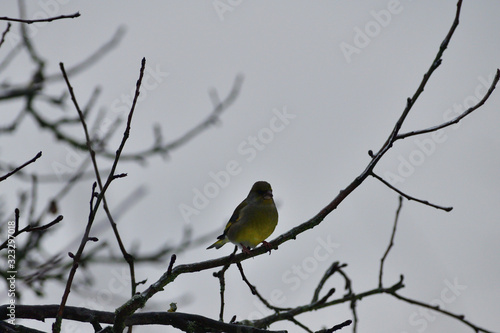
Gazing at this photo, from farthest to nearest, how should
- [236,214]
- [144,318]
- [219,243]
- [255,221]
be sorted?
1. [219,243]
2. [236,214]
3. [255,221]
4. [144,318]

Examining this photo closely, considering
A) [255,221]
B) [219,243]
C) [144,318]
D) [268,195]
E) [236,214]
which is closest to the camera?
[144,318]

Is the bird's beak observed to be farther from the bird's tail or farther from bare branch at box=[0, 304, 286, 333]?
bare branch at box=[0, 304, 286, 333]

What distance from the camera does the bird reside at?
17.1 ft

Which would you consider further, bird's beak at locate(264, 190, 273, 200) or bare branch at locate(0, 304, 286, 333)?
bird's beak at locate(264, 190, 273, 200)

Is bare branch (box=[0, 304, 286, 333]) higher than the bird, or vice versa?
the bird

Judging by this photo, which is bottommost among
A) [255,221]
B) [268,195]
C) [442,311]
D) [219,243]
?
[442,311]

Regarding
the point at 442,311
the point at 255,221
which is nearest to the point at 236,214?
the point at 255,221

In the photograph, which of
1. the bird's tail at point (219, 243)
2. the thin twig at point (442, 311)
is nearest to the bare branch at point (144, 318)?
the thin twig at point (442, 311)

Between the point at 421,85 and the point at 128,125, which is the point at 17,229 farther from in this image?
the point at 421,85

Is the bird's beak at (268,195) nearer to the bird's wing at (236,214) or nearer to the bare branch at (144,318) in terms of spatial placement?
the bird's wing at (236,214)

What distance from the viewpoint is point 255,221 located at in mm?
5254

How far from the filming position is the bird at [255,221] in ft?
17.1

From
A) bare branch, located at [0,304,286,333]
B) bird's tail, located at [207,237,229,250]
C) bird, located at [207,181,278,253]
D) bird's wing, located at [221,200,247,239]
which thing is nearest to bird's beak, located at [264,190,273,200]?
bird, located at [207,181,278,253]

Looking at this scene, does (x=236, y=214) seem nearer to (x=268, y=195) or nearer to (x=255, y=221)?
(x=268, y=195)
